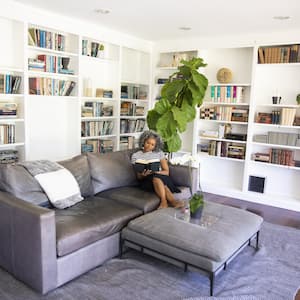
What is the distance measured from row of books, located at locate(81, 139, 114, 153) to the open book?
4.41 ft

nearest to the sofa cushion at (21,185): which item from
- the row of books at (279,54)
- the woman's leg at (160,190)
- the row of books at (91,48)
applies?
the woman's leg at (160,190)

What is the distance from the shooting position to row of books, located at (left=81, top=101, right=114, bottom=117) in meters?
A: 4.88

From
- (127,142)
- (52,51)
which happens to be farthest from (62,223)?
(127,142)

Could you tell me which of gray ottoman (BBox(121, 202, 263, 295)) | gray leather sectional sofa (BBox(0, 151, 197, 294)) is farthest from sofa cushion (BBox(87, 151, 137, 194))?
gray ottoman (BBox(121, 202, 263, 295))

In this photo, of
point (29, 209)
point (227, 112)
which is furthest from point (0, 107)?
point (227, 112)

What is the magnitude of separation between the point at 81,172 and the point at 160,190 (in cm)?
85

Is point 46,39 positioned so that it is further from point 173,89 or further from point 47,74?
point 173,89

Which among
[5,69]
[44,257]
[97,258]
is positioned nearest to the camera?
[44,257]

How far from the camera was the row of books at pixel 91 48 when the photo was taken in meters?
4.71

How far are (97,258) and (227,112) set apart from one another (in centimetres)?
331

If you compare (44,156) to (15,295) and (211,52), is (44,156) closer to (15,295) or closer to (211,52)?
(15,295)

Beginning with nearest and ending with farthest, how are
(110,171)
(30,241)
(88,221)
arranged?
(30,241) → (88,221) → (110,171)

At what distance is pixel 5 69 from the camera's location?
376 cm

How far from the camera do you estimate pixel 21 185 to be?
108 inches
